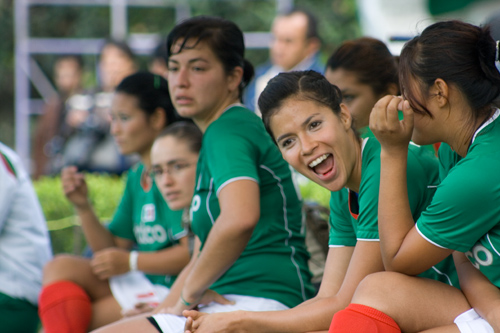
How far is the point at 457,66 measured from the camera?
207 centimetres

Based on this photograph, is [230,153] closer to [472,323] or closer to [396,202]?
[396,202]

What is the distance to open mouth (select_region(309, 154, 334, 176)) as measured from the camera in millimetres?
2377

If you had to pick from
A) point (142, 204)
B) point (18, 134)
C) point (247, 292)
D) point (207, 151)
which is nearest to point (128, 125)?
point (142, 204)

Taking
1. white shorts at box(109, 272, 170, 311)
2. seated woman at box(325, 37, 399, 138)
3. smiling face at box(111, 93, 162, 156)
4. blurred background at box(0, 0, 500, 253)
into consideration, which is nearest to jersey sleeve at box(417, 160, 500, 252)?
blurred background at box(0, 0, 500, 253)

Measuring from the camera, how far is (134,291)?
138 inches

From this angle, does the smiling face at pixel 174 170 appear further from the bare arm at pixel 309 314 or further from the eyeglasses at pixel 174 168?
the bare arm at pixel 309 314

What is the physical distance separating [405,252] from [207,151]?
1.05 metres

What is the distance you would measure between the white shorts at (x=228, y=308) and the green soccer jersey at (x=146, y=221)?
2.43 feet

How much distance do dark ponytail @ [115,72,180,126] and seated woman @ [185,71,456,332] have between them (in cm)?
A: 147

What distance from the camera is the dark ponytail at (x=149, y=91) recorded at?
3836 mm

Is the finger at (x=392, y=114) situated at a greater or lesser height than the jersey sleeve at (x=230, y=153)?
greater

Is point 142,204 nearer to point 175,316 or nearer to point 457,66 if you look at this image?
point 175,316

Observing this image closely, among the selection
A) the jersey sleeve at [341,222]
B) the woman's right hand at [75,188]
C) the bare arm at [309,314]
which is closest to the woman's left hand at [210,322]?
the bare arm at [309,314]

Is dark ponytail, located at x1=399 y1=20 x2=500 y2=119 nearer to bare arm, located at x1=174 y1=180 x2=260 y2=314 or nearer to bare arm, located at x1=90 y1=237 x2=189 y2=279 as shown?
bare arm, located at x1=174 y1=180 x2=260 y2=314
